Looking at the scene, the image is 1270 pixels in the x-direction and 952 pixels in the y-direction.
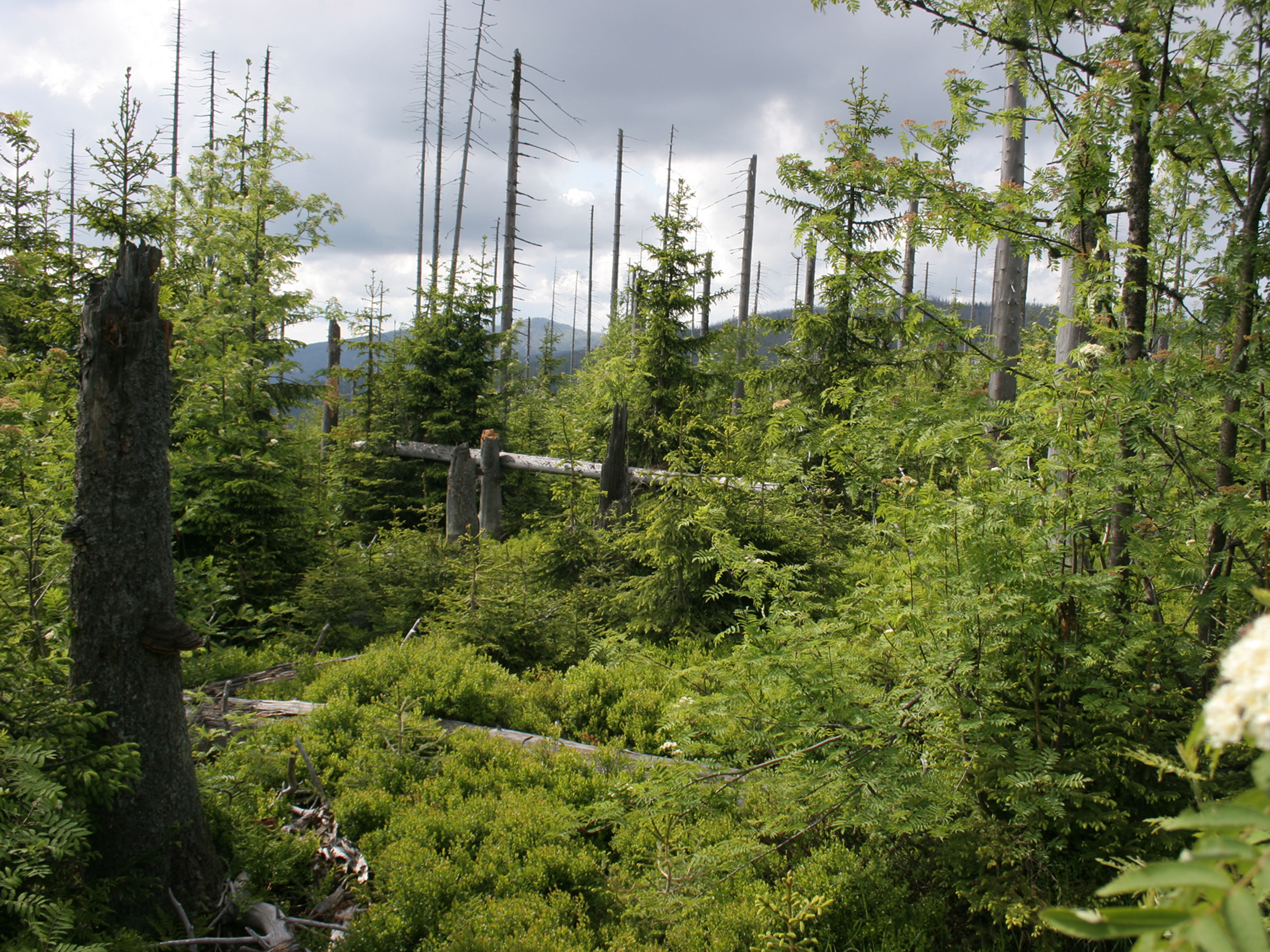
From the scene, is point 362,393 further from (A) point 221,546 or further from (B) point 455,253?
(B) point 455,253

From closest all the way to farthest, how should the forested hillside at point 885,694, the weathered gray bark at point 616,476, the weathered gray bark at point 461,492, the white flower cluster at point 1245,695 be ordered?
the white flower cluster at point 1245,695
the forested hillside at point 885,694
the weathered gray bark at point 616,476
the weathered gray bark at point 461,492

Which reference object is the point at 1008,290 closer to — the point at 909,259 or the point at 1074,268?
the point at 1074,268

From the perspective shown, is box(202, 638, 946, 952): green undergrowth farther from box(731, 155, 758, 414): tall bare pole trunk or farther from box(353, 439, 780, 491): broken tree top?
box(731, 155, 758, 414): tall bare pole trunk

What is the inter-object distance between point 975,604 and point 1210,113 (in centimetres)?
255

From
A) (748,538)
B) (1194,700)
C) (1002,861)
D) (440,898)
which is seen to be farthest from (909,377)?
(440,898)

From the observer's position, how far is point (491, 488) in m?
11.5

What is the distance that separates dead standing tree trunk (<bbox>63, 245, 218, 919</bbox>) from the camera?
2867mm

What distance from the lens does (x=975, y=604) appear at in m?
2.67

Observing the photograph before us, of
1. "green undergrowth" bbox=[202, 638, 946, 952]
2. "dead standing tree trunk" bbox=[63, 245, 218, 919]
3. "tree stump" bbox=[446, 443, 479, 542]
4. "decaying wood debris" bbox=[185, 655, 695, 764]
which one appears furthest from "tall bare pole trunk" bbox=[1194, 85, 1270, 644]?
"tree stump" bbox=[446, 443, 479, 542]

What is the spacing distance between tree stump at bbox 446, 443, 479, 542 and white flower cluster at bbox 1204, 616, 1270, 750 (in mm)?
10660

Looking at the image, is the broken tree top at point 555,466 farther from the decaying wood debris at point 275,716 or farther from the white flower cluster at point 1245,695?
the white flower cluster at point 1245,695

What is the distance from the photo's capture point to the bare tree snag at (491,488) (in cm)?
1152

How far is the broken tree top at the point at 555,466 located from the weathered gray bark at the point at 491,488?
216 millimetres

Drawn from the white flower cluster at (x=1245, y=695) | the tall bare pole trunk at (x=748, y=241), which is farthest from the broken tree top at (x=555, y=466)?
the tall bare pole trunk at (x=748, y=241)
